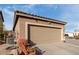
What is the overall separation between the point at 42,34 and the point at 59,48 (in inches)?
27.8

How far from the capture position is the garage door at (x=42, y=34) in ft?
19.2

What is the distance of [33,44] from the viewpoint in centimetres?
573

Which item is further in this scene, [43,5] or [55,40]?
[55,40]

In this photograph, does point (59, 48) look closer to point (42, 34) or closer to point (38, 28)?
point (42, 34)

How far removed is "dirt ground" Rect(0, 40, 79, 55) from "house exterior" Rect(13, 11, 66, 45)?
0.56ft

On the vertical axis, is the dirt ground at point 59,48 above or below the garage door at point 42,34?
below

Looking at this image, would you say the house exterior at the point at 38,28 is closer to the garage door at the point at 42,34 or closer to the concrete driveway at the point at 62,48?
the garage door at the point at 42,34

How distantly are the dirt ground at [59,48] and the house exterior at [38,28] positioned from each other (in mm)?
169

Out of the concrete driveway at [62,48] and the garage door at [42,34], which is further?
the garage door at [42,34]

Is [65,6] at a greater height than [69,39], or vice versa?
[65,6]

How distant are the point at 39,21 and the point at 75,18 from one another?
1134 mm

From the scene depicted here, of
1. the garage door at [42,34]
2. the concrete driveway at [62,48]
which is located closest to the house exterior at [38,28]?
the garage door at [42,34]
